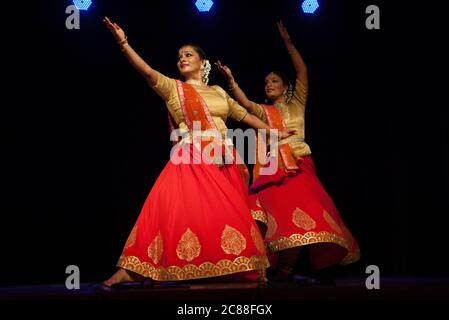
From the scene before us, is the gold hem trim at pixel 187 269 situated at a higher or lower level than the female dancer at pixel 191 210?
lower

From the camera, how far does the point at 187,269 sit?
336cm

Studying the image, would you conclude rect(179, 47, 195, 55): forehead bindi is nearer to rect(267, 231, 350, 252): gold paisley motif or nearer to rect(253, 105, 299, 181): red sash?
rect(253, 105, 299, 181): red sash

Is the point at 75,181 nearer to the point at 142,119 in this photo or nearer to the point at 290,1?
the point at 142,119

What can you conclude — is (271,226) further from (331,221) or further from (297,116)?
(297,116)

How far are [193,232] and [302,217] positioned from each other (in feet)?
2.73

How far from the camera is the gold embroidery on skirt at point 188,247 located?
133 inches

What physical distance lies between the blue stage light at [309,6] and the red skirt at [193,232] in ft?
4.76

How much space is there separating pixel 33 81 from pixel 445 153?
2730mm

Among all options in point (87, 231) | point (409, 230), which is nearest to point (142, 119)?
point (87, 231)
